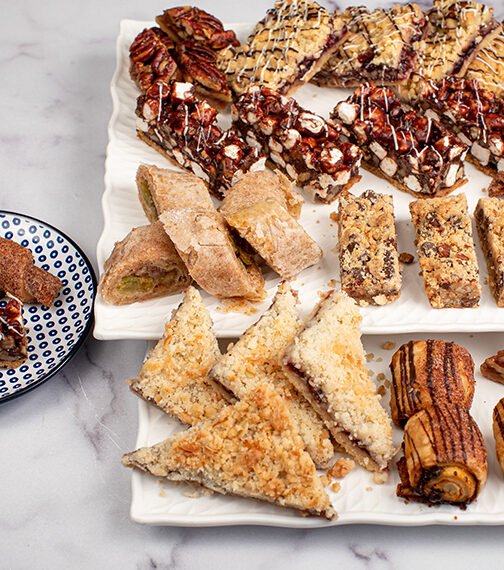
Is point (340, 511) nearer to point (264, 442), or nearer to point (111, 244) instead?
point (264, 442)

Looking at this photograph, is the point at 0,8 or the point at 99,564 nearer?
the point at 99,564

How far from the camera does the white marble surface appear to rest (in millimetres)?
3301

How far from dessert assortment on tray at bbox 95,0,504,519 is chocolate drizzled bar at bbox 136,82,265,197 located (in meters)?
0.01

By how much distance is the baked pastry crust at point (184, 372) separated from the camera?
3.39m

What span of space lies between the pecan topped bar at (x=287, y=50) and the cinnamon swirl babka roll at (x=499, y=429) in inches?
102

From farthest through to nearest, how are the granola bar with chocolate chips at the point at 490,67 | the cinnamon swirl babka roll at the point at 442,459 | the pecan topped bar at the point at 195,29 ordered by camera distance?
the pecan topped bar at the point at 195,29, the granola bar with chocolate chips at the point at 490,67, the cinnamon swirl babka roll at the point at 442,459

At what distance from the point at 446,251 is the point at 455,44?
73.0 inches

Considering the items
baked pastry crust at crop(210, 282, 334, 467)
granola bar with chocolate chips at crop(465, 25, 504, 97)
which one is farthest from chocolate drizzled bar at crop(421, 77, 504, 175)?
baked pastry crust at crop(210, 282, 334, 467)

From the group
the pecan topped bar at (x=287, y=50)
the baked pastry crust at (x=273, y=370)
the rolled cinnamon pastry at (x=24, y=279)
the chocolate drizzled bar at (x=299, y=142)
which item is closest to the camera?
the baked pastry crust at (x=273, y=370)

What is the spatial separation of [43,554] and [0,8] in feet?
14.6

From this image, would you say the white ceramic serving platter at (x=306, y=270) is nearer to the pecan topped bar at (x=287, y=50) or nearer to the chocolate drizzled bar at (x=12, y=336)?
the pecan topped bar at (x=287, y=50)

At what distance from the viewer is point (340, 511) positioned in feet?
10.4

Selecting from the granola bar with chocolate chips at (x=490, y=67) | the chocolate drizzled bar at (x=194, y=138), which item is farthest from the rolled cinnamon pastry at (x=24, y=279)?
the granola bar with chocolate chips at (x=490, y=67)

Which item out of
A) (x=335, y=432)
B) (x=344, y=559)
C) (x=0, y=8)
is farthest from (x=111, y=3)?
(x=344, y=559)
